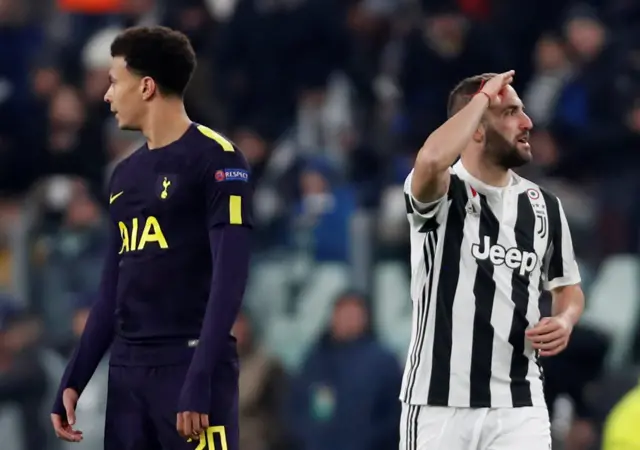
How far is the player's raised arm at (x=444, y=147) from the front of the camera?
225 inches

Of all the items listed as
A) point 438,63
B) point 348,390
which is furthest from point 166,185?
point 438,63

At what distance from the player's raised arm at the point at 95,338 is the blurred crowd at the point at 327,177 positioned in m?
3.19

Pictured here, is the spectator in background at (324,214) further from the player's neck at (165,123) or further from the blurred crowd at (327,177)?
the player's neck at (165,123)

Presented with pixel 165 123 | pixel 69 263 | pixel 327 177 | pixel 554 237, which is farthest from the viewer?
pixel 327 177

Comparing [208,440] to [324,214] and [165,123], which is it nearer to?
[165,123]

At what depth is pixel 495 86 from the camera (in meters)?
5.91

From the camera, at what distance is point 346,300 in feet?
33.8

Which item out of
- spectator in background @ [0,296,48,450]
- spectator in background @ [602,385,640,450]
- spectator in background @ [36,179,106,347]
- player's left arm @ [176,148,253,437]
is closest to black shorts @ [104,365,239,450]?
player's left arm @ [176,148,253,437]

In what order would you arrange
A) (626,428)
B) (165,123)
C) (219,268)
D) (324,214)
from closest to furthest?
1. (219,268)
2. (165,123)
3. (626,428)
4. (324,214)

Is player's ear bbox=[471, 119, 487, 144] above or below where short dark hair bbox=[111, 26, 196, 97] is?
below

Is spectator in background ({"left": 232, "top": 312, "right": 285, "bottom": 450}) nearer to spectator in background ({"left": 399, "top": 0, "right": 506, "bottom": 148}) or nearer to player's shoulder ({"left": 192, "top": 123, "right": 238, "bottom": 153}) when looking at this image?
spectator in background ({"left": 399, "top": 0, "right": 506, "bottom": 148})

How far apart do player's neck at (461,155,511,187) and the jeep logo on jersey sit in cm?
24

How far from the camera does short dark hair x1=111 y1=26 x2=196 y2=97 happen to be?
20.0 feet

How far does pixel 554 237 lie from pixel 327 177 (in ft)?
18.3
